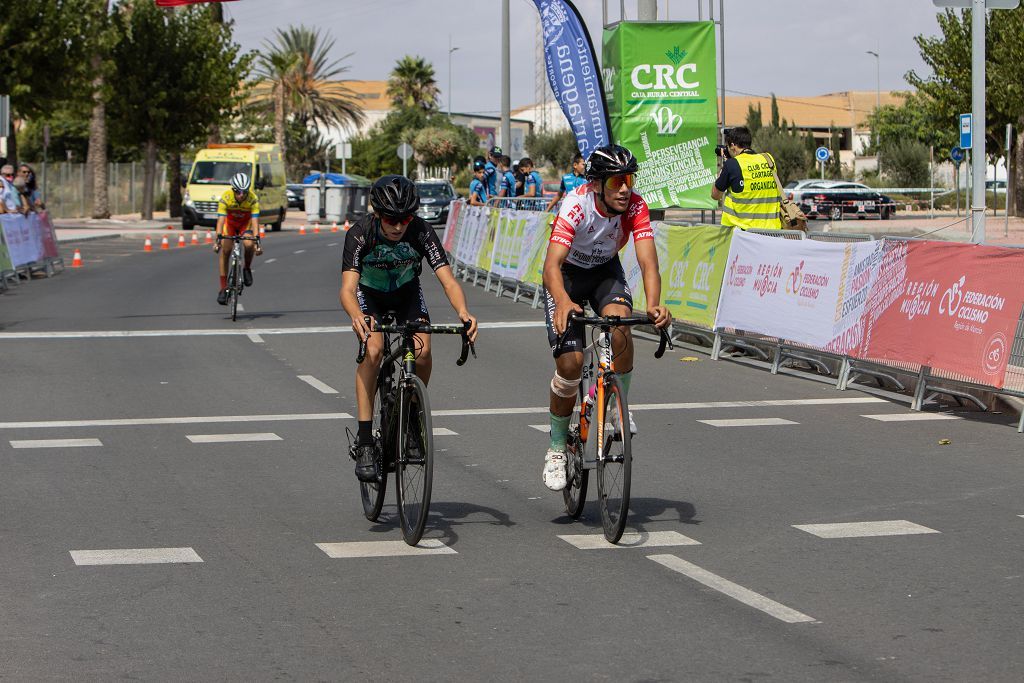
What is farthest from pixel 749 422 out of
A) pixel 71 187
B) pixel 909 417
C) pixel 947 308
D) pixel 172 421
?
pixel 71 187

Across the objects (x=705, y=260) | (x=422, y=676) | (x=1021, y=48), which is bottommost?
(x=422, y=676)

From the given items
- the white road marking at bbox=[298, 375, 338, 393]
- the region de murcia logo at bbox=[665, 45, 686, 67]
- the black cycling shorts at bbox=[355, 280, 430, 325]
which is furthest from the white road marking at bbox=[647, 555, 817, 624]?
the region de murcia logo at bbox=[665, 45, 686, 67]

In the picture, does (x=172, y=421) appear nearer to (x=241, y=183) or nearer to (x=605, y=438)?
(x=605, y=438)

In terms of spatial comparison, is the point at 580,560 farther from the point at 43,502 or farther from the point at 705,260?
the point at 705,260

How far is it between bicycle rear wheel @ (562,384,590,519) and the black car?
1833 inches

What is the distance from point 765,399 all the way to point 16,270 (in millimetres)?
16718

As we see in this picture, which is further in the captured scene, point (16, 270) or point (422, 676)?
point (16, 270)

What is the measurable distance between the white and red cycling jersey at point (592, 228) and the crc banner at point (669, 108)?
43.6 ft

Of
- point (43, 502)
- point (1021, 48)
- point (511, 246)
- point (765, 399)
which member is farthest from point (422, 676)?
point (1021, 48)

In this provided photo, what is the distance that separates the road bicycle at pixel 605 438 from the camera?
7031 millimetres

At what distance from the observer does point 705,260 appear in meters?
16.0

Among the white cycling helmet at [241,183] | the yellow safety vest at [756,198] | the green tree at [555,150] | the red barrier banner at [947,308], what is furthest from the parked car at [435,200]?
the green tree at [555,150]

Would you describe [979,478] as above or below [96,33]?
below

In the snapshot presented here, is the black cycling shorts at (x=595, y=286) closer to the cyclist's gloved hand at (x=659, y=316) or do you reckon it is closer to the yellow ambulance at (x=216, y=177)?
the cyclist's gloved hand at (x=659, y=316)
